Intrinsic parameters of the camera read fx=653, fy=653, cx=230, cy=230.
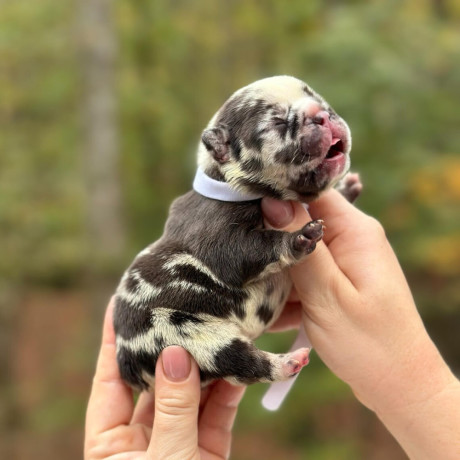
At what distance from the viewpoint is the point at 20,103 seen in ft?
26.8

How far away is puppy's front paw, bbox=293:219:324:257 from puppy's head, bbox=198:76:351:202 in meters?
0.19

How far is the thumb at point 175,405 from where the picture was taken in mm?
2496

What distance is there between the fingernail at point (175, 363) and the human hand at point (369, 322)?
0.60 metres

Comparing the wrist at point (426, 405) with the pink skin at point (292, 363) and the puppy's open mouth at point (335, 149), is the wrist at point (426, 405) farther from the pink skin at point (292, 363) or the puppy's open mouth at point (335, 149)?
the puppy's open mouth at point (335, 149)

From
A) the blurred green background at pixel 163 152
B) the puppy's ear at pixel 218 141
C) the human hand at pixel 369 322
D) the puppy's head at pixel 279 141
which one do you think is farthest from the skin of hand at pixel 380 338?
the blurred green background at pixel 163 152

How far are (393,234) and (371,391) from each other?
129 inches

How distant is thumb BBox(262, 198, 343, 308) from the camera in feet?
8.75

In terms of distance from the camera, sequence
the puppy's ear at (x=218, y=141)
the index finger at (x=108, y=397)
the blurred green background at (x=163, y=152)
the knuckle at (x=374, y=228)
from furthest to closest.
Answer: the blurred green background at (x=163, y=152) < the index finger at (x=108, y=397) < the knuckle at (x=374, y=228) < the puppy's ear at (x=218, y=141)

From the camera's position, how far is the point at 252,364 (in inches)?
A: 97.5

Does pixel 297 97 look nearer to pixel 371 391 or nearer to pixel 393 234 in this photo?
pixel 371 391

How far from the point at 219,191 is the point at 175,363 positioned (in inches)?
28.5

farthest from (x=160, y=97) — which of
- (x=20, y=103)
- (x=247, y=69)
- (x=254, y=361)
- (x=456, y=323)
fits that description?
(x=254, y=361)

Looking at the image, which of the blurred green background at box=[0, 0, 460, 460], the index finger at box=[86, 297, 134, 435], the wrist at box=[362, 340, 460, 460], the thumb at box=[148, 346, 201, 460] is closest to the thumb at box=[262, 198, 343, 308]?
the wrist at box=[362, 340, 460, 460]

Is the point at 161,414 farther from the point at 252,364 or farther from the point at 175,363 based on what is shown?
the point at 252,364
